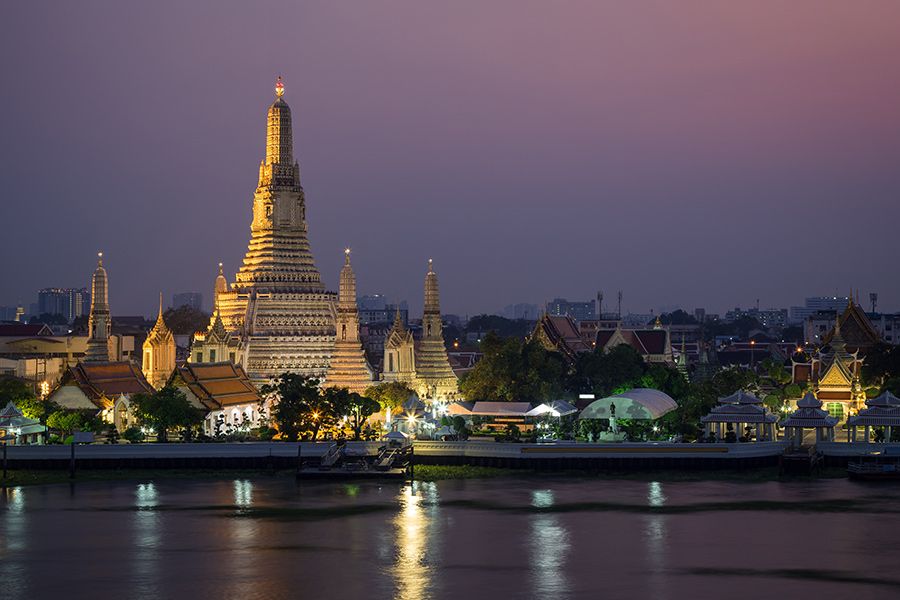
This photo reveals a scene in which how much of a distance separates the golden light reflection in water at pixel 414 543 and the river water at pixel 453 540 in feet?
0.28

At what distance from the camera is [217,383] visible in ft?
278

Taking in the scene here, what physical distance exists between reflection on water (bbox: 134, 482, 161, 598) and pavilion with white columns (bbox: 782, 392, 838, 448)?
28875mm

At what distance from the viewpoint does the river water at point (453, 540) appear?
4478cm

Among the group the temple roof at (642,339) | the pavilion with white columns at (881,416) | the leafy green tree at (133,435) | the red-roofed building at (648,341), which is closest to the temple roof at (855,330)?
the red-roofed building at (648,341)

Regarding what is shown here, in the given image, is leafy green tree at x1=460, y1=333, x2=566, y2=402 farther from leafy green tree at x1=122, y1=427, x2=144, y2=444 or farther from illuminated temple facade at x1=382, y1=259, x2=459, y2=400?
leafy green tree at x1=122, y1=427, x2=144, y2=444

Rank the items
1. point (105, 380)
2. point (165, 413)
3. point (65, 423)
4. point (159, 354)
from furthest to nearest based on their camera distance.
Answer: point (159, 354)
point (105, 380)
point (65, 423)
point (165, 413)

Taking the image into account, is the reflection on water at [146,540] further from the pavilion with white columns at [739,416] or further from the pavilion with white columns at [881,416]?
the pavilion with white columns at [881,416]

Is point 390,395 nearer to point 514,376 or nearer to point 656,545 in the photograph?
point 514,376

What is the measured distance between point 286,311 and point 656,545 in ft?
173

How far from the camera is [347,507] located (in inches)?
2365

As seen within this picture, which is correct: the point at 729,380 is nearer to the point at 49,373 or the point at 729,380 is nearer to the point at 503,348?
the point at 503,348

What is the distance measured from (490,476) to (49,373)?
2183 inches

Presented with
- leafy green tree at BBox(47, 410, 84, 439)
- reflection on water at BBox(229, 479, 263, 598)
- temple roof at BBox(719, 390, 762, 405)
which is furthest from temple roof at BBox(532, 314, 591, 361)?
reflection on water at BBox(229, 479, 263, 598)

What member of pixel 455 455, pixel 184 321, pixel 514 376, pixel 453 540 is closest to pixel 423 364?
pixel 514 376
